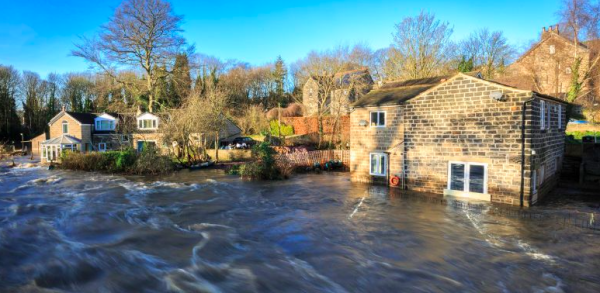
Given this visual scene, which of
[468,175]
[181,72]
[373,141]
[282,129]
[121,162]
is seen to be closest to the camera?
[468,175]

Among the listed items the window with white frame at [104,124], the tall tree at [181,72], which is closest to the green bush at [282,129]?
the tall tree at [181,72]

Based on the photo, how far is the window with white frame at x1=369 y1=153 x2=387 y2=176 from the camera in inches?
660

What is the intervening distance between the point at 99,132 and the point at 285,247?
36230mm

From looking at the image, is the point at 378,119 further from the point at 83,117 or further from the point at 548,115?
the point at 83,117

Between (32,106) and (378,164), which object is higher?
(32,106)

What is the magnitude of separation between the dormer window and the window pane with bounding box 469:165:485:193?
29.9 metres

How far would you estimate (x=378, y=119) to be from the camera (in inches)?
661

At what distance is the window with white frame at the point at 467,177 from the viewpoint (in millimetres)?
13320

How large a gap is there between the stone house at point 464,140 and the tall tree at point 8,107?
47931mm

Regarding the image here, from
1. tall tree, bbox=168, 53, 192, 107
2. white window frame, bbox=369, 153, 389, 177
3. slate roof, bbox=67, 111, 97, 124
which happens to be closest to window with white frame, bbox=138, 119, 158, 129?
tall tree, bbox=168, 53, 192, 107

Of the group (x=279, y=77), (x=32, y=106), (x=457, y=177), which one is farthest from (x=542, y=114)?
(x=32, y=106)

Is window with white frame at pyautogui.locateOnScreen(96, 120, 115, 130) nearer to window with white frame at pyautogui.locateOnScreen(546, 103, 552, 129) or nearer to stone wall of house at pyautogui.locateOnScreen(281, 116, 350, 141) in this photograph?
stone wall of house at pyautogui.locateOnScreen(281, 116, 350, 141)

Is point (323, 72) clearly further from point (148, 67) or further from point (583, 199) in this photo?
point (583, 199)

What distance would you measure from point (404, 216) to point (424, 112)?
5.19m
